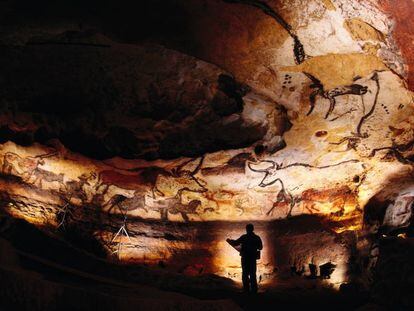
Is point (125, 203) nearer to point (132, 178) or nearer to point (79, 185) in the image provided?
point (132, 178)

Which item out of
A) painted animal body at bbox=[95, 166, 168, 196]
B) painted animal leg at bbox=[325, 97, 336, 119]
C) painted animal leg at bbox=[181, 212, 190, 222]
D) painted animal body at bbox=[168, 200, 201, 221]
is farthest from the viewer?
painted animal leg at bbox=[181, 212, 190, 222]

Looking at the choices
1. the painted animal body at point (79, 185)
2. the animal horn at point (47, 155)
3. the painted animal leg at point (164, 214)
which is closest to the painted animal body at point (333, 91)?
the painted animal leg at point (164, 214)

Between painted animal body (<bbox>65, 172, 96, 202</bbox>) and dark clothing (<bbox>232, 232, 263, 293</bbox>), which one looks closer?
dark clothing (<bbox>232, 232, 263, 293</bbox>)

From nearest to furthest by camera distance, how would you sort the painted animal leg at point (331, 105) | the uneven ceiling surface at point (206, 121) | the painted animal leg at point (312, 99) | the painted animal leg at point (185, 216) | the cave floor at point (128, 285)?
the cave floor at point (128, 285)
the uneven ceiling surface at point (206, 121)
the painted animal leg at point (312, 99)
the painted animal leg at point (331, 105)
the painted animal leg at point (185, 216)

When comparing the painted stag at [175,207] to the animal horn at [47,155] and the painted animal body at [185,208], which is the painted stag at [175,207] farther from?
the animal horn at [47,155]

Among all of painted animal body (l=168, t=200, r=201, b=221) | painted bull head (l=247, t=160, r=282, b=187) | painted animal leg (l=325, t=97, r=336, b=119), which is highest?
painted animal leg (l=325, t=97, r=336, b=119)

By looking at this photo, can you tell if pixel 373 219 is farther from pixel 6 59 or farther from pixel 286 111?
pixel 6 59

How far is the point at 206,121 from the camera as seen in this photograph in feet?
19.8

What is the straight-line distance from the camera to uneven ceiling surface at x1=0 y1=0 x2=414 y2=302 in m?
4.59

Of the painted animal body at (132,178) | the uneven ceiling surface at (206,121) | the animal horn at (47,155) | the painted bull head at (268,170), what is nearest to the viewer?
the uneven ceiling surface at (206,121)

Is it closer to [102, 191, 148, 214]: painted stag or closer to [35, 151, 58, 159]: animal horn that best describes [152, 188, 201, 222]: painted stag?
[102, 191, 148, 214]: painted stag

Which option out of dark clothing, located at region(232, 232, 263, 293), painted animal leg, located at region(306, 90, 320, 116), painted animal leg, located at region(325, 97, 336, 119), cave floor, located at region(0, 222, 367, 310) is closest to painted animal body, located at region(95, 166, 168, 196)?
cave floor, located at region(0, 222, 367, 310)

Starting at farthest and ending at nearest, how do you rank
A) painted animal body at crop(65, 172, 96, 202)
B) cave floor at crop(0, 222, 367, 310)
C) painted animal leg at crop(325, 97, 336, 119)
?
1. painted animal body at crop(65, 172, 96, 202)
2. painted animal leg at crop(325, 97, 336, 119)
3. cave floor at crop(0, 222, 367, 310)

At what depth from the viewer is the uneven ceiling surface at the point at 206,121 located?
459 cm
